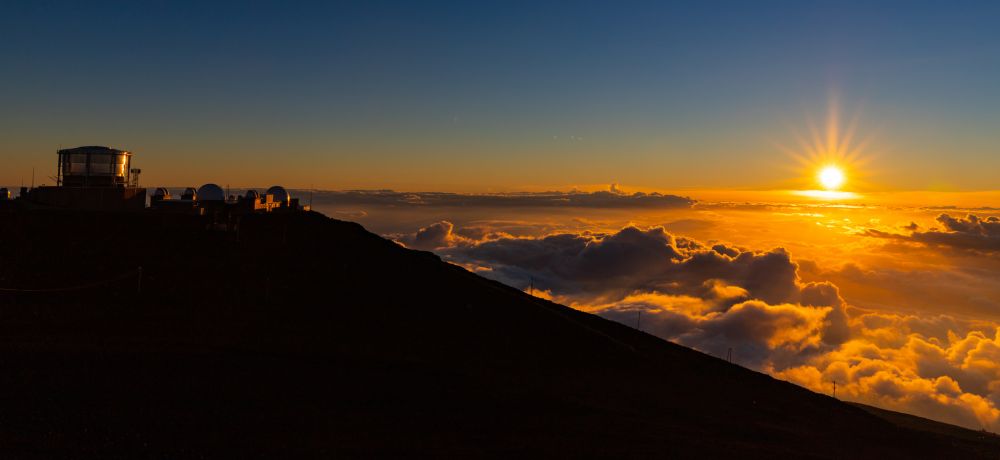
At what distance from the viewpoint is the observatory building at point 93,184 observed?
5475 centimetres

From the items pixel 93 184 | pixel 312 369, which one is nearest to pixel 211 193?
pixel 93 184

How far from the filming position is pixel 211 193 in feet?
209

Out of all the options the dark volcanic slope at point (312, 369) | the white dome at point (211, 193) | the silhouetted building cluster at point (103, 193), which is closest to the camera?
the dark volcanic slope at point (312, 369)

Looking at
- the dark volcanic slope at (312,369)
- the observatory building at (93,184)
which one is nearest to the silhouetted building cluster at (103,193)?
the observatory building at (93,184)

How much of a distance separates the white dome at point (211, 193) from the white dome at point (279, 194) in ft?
33.4

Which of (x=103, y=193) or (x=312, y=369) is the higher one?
(x=103, y=193)

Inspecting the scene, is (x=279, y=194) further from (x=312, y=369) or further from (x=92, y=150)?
(x=312, y=369)

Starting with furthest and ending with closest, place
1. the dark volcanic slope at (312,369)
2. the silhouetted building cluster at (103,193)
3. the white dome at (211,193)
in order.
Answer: the white dome at (211,193), the silhouetted building cluster at (103,193), the dark volcanic slope at (312,369)

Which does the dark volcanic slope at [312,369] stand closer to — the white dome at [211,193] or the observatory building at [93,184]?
the observatory building at [93,184]

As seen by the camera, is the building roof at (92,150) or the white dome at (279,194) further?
the white dome at (279,194)

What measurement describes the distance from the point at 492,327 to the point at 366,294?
852 cm

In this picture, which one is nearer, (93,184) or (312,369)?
(312,369)

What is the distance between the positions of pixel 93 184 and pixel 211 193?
1023 cm

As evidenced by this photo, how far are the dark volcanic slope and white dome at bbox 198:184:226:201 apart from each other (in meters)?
12.7
